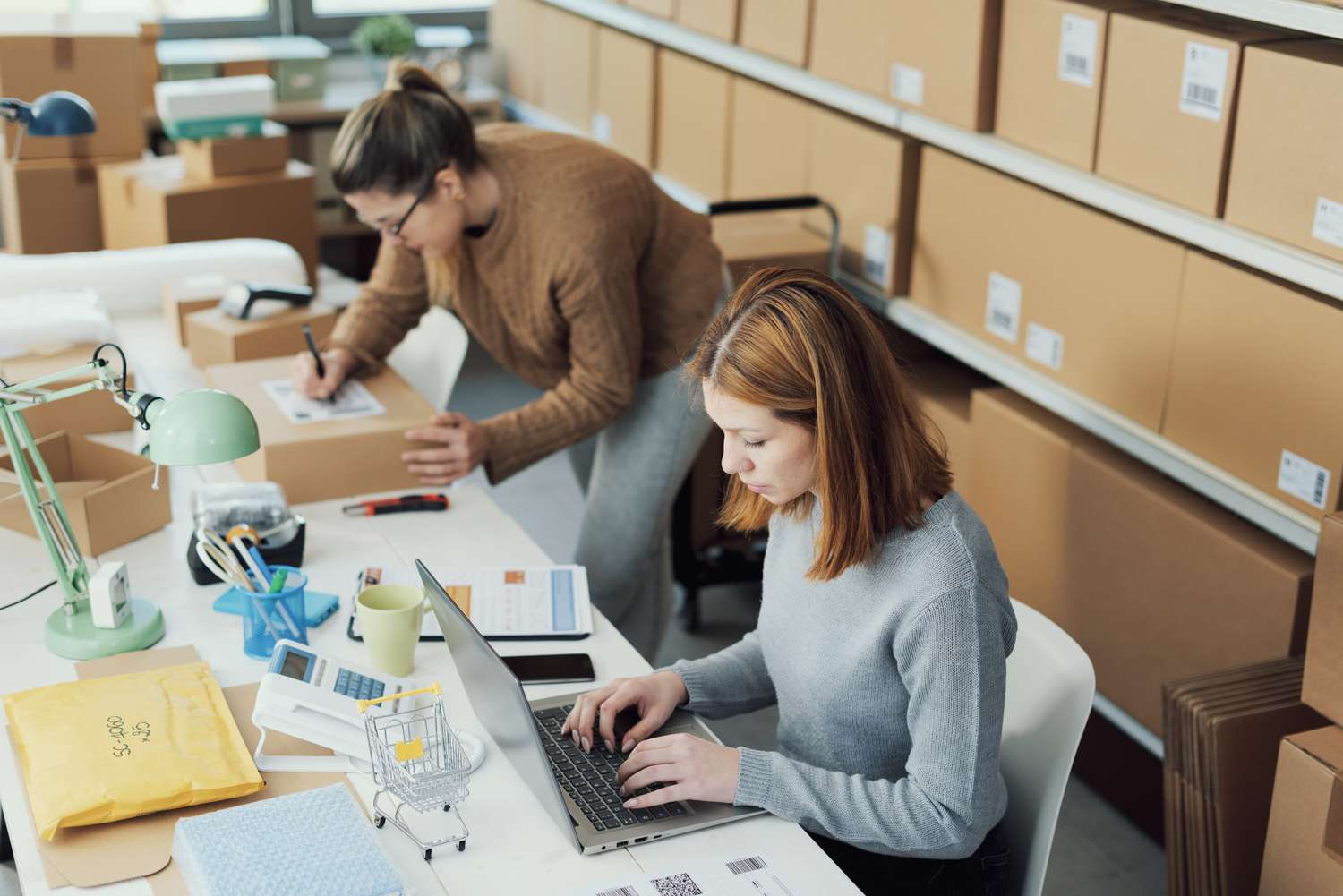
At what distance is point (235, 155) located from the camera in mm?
3605

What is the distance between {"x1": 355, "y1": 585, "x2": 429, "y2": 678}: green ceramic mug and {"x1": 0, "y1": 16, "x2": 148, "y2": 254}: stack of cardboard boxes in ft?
7.52

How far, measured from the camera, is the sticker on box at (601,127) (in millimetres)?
4117

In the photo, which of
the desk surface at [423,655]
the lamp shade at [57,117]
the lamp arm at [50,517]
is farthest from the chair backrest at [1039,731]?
the lamp shade at [57,117]

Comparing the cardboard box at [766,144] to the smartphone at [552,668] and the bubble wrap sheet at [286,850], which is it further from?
the bubble wrap sheet at [286,850]

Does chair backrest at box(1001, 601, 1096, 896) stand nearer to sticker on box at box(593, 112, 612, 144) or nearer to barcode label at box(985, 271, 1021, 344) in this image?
barcode label at box(985, 271, 1021, 344)

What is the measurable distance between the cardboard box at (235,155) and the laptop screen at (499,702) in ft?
7.49

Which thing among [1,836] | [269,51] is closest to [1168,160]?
[1,836]

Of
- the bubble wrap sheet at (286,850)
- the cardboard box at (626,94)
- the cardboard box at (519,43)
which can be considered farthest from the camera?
the cardboard box at (519,43)

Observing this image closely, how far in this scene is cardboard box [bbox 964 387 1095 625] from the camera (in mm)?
2602

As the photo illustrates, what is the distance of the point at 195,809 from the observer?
58.2 inches

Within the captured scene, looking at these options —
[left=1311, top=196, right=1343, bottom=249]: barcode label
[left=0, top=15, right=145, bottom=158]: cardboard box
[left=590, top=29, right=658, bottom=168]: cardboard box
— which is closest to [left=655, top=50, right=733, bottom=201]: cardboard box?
[left=590, top=29, right=658, bottom=168]: cardboard box

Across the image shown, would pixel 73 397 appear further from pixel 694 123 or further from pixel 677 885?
pixel 694 123

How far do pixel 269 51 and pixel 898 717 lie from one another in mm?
3603

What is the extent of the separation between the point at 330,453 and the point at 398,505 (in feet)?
0.43
